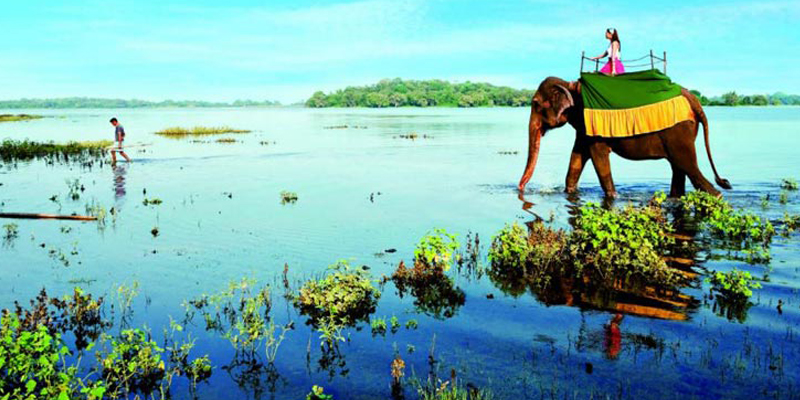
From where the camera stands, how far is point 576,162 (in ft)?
59.0

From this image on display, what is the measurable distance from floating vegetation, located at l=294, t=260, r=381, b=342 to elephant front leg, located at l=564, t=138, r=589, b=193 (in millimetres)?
10294

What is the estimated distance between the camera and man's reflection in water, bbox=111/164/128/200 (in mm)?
19750

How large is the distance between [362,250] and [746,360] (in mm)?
6903

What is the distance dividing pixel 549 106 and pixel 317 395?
12.6m

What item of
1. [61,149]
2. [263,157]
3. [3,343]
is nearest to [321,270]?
[3,343]

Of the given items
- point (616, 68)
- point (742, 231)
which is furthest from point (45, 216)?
point (742, 231)

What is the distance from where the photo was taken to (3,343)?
5.63 metres

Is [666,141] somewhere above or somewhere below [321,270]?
above

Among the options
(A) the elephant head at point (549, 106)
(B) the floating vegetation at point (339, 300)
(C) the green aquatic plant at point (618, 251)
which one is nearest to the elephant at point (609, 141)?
(A) the elephant head at point (549, 106)

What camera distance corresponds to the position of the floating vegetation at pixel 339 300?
8336 mm

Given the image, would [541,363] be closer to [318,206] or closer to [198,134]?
[318,206]

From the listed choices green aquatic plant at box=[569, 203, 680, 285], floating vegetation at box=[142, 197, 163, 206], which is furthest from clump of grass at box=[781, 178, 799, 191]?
floating vegetation at box=[142, 197, 163, 206]

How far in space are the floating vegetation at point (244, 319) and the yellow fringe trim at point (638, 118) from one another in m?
10.0

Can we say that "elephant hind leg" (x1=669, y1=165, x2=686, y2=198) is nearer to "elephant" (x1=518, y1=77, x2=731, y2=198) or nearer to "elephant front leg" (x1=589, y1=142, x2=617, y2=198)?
"elephant" (x1=518, y1=77, x2=731, y2=198)
